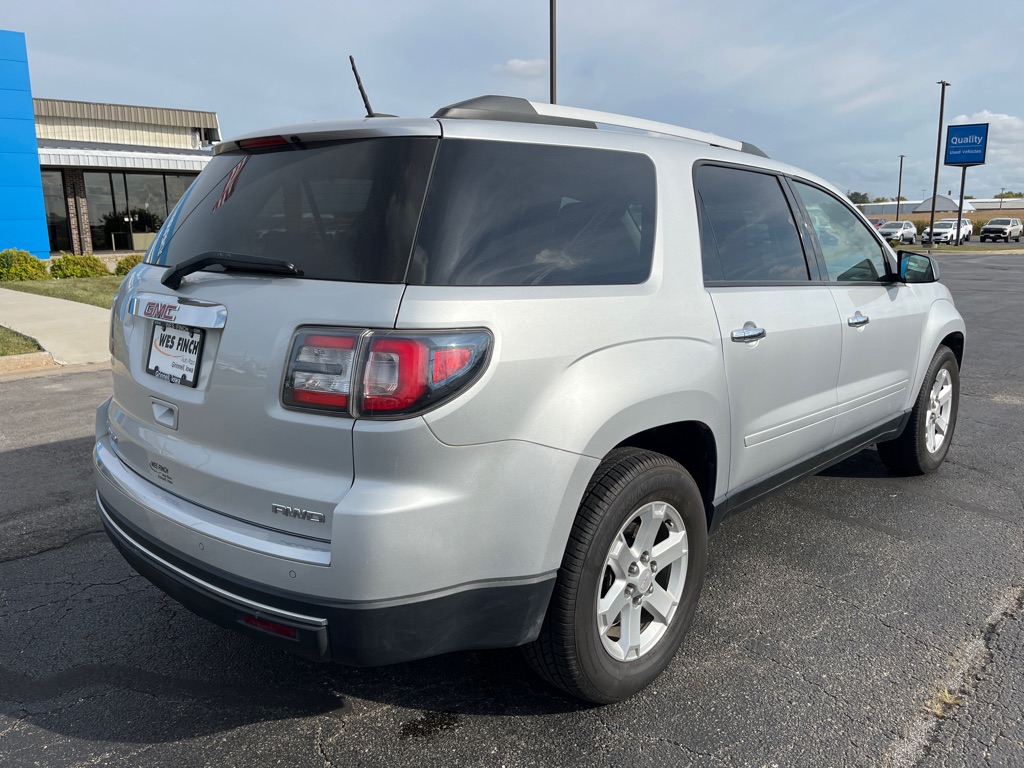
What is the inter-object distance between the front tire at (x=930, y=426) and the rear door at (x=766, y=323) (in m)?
1.30

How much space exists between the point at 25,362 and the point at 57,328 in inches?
90.6

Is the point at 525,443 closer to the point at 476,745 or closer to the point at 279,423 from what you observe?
the point at 279,423

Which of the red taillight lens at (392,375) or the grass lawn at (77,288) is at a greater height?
the red taillight lens at (392,375)

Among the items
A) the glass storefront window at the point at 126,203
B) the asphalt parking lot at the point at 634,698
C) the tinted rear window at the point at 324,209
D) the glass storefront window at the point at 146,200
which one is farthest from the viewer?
the glass storefront window at the point at 146,200

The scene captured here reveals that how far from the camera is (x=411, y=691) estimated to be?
271 cm

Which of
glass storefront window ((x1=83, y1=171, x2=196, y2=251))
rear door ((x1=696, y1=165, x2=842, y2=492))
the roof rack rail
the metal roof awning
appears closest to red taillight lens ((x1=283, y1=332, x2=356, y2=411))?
the roof rack rail

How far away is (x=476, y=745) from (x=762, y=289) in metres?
2.01

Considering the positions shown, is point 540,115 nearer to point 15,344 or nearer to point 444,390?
point 444,390

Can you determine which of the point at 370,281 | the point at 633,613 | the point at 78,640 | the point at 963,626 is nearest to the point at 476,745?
the point at 633,613

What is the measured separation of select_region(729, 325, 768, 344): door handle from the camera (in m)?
2.92

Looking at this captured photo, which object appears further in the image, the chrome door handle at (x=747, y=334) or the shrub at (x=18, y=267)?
the shrub at (x=18, y=267)

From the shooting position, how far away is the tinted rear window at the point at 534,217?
2.15 meters

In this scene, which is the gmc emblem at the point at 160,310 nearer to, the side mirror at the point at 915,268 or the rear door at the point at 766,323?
the rear door at the point at 766,323

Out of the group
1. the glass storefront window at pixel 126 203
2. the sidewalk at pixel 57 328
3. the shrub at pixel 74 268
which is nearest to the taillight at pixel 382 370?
the sidewalk at pixel 57 328
